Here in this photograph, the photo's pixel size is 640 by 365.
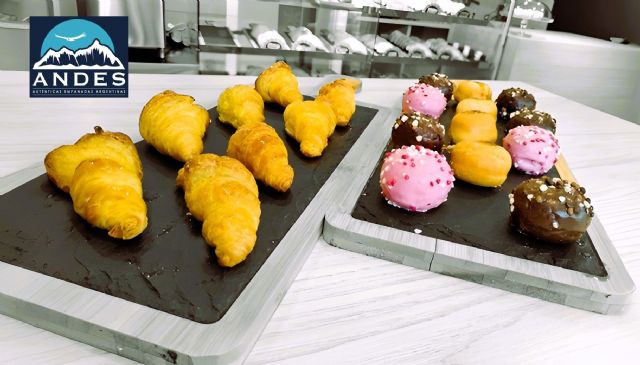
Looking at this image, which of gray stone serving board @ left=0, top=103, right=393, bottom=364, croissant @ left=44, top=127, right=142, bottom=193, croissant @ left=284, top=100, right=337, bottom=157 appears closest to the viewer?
gray stone serving board @ left=0, top=103, right=393, bottom=364

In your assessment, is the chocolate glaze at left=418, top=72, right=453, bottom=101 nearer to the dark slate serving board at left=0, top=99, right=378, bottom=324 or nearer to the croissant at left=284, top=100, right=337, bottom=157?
the croissant at left=284, top=100, right=337, bottom=157

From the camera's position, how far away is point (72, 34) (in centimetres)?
112

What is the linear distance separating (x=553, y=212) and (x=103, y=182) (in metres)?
0.64

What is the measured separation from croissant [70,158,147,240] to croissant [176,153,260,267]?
0.25ft

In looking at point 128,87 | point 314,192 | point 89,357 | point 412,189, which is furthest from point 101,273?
point 128,87

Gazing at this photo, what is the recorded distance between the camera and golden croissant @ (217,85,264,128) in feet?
3.41

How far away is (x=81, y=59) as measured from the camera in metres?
1.15

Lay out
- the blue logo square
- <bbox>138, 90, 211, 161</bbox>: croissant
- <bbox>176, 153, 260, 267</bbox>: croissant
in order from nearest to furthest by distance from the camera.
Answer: <bbox>176, 153, 260, 267</bbox>: croissant → <bbox>138, 90, 211, 161</bbox>: croissant → the blue logo square

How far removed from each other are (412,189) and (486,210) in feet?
0.49

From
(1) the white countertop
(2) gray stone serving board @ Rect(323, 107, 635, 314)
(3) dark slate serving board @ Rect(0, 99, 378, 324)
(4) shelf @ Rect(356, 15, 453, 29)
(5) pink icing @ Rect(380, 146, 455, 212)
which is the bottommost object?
(1) the white countertop

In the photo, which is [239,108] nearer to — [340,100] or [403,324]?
[340,100]

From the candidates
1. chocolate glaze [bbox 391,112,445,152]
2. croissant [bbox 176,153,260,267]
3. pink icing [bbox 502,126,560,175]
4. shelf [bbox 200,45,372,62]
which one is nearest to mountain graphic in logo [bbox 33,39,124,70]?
croissant [bbox 176,153,260,267]

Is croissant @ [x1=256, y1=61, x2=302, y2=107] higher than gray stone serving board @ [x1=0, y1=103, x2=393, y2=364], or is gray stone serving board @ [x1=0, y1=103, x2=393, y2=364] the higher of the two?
croissant @ [x1=256, y1=61, x2=302, y2=107]

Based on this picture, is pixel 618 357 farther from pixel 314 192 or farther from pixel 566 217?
pixel 314 192
